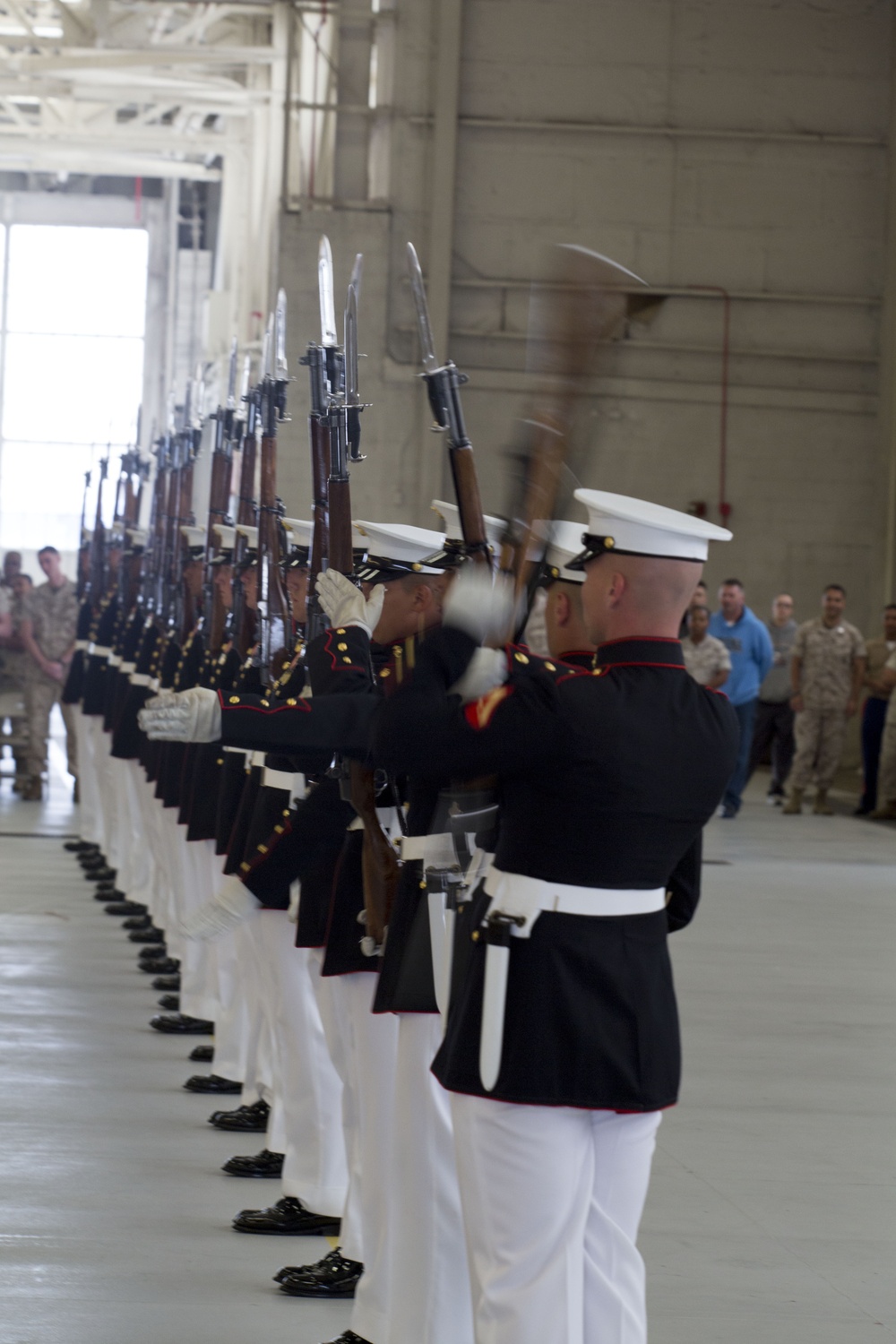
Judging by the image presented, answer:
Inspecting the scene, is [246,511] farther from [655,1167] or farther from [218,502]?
[655,1167]

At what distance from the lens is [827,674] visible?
1225 centimetres

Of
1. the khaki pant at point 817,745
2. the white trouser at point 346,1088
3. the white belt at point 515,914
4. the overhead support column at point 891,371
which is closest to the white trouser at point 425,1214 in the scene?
the white trouser at point 346,1088

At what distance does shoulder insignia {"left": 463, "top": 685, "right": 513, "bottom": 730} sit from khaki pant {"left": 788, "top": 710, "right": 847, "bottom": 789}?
414 inches

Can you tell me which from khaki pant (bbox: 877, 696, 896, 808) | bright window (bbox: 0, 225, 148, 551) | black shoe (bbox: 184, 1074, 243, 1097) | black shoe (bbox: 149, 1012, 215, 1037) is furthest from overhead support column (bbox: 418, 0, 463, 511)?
bright window (bbox: 0, 225, 148, 551)

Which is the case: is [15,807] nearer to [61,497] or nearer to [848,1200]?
[848,1200]

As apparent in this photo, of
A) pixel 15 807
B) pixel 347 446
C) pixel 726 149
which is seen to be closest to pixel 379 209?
pixel 726 149

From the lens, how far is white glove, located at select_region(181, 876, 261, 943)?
3229 mm

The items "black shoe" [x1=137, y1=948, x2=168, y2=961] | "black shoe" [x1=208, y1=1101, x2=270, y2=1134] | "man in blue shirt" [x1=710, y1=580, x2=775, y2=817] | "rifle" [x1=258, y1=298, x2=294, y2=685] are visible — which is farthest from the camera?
"man in blue shirt" [x1=710, y1=580, x2=775, y2=817]

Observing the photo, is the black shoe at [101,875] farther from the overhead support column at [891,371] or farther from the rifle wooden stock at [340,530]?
the overhead support column at [891,371]

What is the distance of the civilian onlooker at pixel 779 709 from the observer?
13.2 m

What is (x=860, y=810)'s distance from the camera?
1291cm

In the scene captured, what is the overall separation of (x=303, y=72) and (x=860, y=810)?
7.89 m

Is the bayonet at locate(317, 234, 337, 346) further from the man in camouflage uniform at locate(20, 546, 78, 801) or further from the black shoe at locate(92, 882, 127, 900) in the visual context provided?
the man in camouflage uniform at locate(20, 546, 78, 801)

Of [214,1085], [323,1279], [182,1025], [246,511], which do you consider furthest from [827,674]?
[323,1279]
